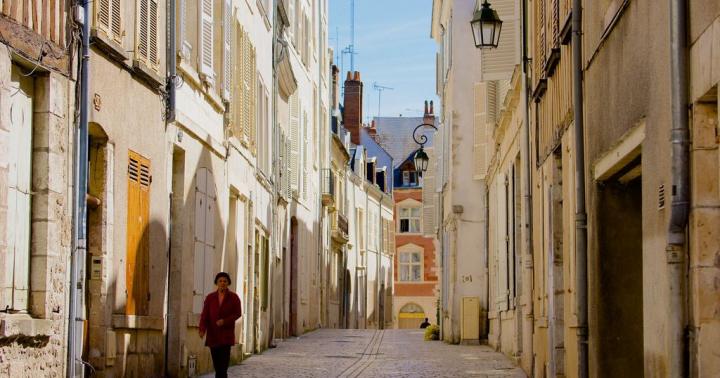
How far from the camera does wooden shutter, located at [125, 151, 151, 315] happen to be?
14.4m

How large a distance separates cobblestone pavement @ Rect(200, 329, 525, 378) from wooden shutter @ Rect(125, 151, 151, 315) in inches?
127

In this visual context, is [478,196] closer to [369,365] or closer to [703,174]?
[369,365]

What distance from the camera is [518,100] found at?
20.4m

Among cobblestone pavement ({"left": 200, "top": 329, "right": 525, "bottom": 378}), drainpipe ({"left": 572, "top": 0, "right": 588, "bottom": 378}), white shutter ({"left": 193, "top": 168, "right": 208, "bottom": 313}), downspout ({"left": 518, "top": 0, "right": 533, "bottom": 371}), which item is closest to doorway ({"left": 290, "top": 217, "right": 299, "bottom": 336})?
cobblestone pavement ({"left": 200, "top": 329, "right": 525, "bottom": 378})

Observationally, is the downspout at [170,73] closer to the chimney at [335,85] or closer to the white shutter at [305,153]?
the white shutter at [305,153]

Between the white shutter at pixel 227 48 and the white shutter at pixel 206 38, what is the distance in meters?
1.04

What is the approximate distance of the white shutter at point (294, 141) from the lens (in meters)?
34.5

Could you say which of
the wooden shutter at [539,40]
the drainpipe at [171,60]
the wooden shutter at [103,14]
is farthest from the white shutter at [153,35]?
the wooden shutter at [539,40]

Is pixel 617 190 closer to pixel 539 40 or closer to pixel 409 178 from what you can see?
pixel 539 40

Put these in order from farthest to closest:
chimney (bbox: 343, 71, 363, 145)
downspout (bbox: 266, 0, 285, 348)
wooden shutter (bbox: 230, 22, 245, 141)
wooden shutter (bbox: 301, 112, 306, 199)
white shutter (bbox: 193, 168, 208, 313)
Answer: chimney (bbox: 343, 71, 363, 145) < wooden shutter (bbox: 301, 112, 306, 199) < downspout (bbox: 266, 0, 285, 348) < wooden shutter (bbox: 230, 22, 245, 141) < white shutter (bbox: 193, 168, 208, 313)

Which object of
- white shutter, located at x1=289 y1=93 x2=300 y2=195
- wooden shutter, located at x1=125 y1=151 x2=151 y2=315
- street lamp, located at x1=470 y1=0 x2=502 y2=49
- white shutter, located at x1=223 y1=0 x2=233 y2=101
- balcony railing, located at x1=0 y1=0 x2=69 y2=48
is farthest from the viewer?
white shutter, located at x1=289 y1=93 x2=300 y2=195

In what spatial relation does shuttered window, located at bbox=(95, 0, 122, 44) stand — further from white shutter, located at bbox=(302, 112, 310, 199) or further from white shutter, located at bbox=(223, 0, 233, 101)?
white shutter, located at bbox=(302, 112, 310, 199)

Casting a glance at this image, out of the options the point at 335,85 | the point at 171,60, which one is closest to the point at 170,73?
the point at 171,60

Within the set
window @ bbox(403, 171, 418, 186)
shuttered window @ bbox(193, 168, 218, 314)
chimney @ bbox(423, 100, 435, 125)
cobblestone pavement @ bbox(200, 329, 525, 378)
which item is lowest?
cobblestone pavement @ bbox(200, 329, 525, 378)
